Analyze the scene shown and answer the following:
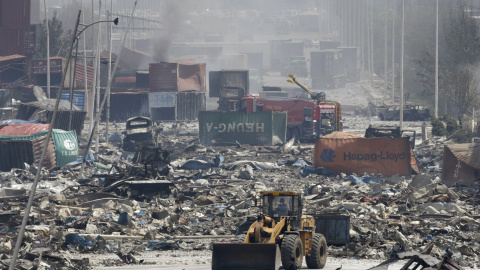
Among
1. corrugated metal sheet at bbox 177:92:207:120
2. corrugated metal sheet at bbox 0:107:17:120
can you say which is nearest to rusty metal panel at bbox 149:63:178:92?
corrugated metal sheet at bbox 177:92:207:120

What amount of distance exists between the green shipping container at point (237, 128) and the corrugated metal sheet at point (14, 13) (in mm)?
35777

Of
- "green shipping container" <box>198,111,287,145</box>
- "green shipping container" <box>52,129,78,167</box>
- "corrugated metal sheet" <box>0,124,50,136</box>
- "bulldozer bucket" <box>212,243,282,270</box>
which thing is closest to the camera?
"bulldozer bucket" <box>212,243,282,270</box>

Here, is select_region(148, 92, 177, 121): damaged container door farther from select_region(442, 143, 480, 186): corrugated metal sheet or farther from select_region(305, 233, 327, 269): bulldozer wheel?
select_region(305, 233, 327, 269): bulldozer wheel

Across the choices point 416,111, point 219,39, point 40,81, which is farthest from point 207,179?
point 219,39

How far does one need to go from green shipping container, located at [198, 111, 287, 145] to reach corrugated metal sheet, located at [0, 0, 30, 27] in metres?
35.8

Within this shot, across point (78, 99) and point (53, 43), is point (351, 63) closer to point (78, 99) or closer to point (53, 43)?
point (53, 43)

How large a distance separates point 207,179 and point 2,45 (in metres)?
49.1

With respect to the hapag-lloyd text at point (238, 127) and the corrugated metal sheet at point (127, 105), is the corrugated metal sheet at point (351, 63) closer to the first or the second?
the corrugated metal sheet at point (127, 105)

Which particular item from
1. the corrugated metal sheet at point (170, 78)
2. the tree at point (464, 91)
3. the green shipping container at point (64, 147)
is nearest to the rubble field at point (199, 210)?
the green shipping container at point (64, 147)

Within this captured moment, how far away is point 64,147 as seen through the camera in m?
39.4

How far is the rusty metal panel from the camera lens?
2638 inches

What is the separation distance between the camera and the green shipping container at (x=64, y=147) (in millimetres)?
39031

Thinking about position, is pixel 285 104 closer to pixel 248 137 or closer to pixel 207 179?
pixel 248 137

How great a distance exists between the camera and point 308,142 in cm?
5028
